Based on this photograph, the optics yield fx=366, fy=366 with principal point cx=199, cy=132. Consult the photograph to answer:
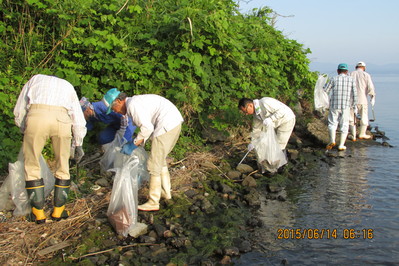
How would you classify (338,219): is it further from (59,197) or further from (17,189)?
(17,189)

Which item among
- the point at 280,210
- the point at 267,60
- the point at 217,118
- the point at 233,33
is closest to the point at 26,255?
the point at 280,210

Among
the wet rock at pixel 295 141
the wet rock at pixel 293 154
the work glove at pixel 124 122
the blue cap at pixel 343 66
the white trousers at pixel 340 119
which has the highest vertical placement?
the blue cap at pixel 343 66

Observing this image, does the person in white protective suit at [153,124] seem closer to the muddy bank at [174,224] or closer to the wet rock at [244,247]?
the muddy bank at [174,224]

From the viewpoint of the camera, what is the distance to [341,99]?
26.6ft

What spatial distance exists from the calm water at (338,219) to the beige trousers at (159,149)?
1.47 metres

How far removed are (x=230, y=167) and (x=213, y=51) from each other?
213 centimetres

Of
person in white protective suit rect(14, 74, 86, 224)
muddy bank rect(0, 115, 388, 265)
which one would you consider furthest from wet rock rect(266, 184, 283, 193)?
person in white protective suit rect(14, 74, 86, 224)

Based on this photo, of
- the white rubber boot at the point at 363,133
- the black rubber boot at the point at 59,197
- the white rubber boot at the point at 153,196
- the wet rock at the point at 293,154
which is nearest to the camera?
the black rubber boot at the point at 59,197

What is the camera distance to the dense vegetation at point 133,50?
20.5ft

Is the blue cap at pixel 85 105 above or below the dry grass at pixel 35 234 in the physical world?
Answer: above

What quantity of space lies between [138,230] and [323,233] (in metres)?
2.17

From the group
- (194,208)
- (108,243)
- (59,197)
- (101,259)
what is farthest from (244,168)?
(101,259)

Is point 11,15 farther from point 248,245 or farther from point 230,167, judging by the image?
point 248,245

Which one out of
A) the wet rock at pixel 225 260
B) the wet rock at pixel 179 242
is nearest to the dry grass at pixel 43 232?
the wet rock at pixel 179 242
